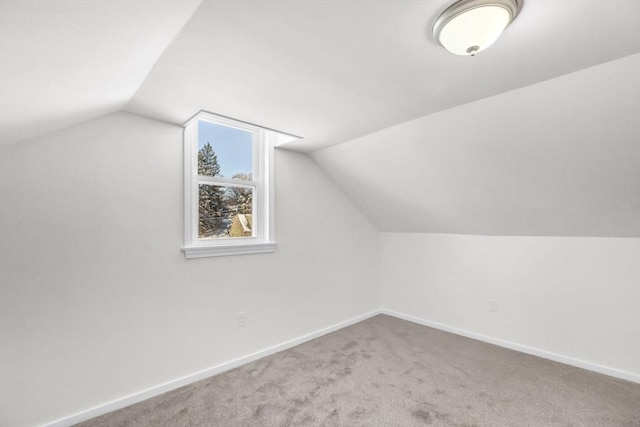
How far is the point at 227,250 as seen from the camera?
260cm

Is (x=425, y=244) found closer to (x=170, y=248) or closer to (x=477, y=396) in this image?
(x=477, y=396)

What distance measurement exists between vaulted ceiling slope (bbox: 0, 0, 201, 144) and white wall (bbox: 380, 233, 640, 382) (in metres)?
3.28

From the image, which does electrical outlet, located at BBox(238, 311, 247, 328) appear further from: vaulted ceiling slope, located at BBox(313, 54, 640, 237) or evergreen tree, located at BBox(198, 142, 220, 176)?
vaulted ceiling slope, located at BBox(313, 54, 640, 237)

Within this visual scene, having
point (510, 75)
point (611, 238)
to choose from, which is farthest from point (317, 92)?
point (611, 238)

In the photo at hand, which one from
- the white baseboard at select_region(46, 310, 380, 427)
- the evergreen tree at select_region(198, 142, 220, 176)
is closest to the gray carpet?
the white baseboard at select_region(46, 310, 380, 427)

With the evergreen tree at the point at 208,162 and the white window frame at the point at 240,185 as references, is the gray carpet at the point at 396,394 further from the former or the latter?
the evergreen tree at the point at 208,162

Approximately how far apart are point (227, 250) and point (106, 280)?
0.88 metres

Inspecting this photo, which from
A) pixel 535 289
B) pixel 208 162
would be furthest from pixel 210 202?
pixel 535 289

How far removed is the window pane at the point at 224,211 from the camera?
8.49 ft

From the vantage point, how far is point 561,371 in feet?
8.13

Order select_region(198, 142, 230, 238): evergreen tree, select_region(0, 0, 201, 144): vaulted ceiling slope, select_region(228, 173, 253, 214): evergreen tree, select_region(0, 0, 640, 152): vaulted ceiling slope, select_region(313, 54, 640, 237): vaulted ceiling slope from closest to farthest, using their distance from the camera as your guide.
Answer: select_region(0, 0, 201, 144): vaulted ceiling slope → select_region(0, 0, 640, 152): vaulted ceiling slope → select_region(313, 54, 640, 237): vaulted ceiling slope → select_region(198, 142, 230, 238): evergreen tree → select_region(228, 173, 253, 214): evergreen tree

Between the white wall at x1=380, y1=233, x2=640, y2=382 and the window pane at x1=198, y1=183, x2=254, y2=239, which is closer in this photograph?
the white wall at x1=380, y1=233, x2=640, y2=382

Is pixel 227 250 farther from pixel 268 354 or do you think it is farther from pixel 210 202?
pixel 268 354

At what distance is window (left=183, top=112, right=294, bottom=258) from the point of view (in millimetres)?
2443
